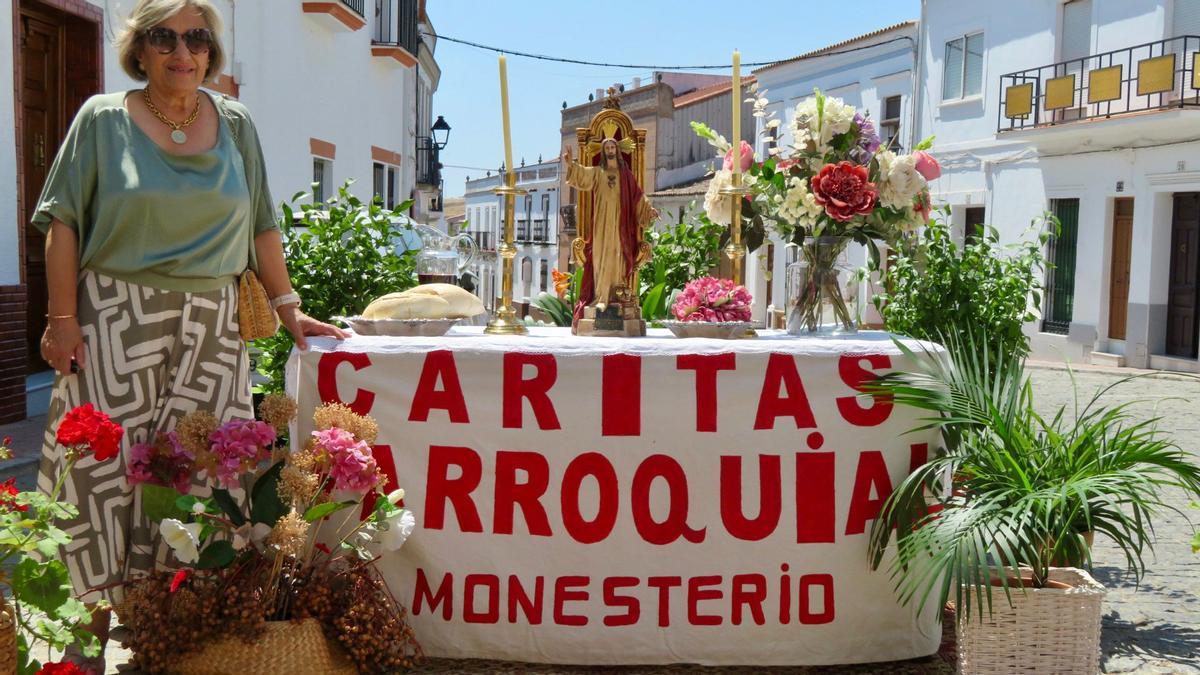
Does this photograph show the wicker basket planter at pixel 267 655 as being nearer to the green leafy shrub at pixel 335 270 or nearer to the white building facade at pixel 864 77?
the green leafy shrub at pixel 335 270

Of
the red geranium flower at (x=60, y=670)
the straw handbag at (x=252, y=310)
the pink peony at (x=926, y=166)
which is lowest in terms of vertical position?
the red geranium flower at (x=60, y=670)

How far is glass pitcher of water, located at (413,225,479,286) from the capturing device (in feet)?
15.8

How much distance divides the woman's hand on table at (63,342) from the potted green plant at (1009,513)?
2125 millimetres

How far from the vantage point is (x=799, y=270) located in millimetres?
3963

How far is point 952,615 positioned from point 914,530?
799mm

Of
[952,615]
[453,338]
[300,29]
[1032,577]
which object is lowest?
[952,615]

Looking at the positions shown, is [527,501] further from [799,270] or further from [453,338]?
[799,270]

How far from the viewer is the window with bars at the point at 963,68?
65.5 ft

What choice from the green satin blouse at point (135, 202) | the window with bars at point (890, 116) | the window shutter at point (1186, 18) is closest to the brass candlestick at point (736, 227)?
the green satin blouse at point (135, 202)

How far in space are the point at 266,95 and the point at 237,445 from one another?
994 cm

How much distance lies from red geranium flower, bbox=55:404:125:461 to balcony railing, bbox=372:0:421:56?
1478 cm

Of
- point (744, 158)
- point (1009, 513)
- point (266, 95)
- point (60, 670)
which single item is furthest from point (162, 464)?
point (266, 95)

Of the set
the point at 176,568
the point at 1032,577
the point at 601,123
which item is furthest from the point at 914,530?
the point at 176,568

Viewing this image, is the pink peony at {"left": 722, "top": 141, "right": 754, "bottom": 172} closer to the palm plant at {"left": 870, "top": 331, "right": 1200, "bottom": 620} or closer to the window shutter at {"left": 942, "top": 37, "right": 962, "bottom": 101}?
the palm plant at {"left": 870, "top": 331, "right": 1200, "bottom": 620}
